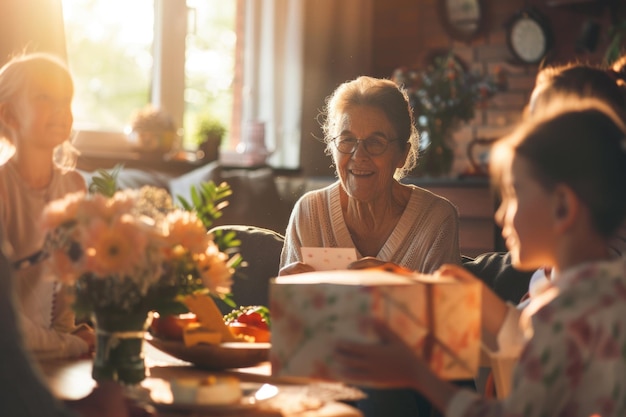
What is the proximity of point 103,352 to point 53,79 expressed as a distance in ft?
2.43

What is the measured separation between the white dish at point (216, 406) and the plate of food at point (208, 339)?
11 centimetres

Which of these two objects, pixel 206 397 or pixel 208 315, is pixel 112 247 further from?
pixel 208 315

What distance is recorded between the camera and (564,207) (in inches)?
52.9

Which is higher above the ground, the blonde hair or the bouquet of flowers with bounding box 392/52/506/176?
the blonde hair

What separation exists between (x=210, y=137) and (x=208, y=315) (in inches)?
141

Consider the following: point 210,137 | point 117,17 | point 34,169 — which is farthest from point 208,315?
point 117,17

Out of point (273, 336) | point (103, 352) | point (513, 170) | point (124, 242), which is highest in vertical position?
point (513, 170)

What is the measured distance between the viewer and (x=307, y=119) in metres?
5.85

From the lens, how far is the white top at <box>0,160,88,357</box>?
188 centimetres

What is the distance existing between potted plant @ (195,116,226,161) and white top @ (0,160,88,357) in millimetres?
3187

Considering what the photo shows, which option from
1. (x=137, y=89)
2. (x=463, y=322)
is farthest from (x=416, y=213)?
(x=137, y=89)

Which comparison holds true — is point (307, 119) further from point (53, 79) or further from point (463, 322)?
point (463, 322)

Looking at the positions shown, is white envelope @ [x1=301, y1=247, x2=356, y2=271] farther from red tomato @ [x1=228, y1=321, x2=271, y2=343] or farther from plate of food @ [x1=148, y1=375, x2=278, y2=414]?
plate of food @ [x1=148, y1=375, x2=278, y2=414]

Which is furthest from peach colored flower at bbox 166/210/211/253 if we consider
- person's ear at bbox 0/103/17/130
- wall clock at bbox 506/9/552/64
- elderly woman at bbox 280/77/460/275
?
wall clock at bbox 506/9/552/64
